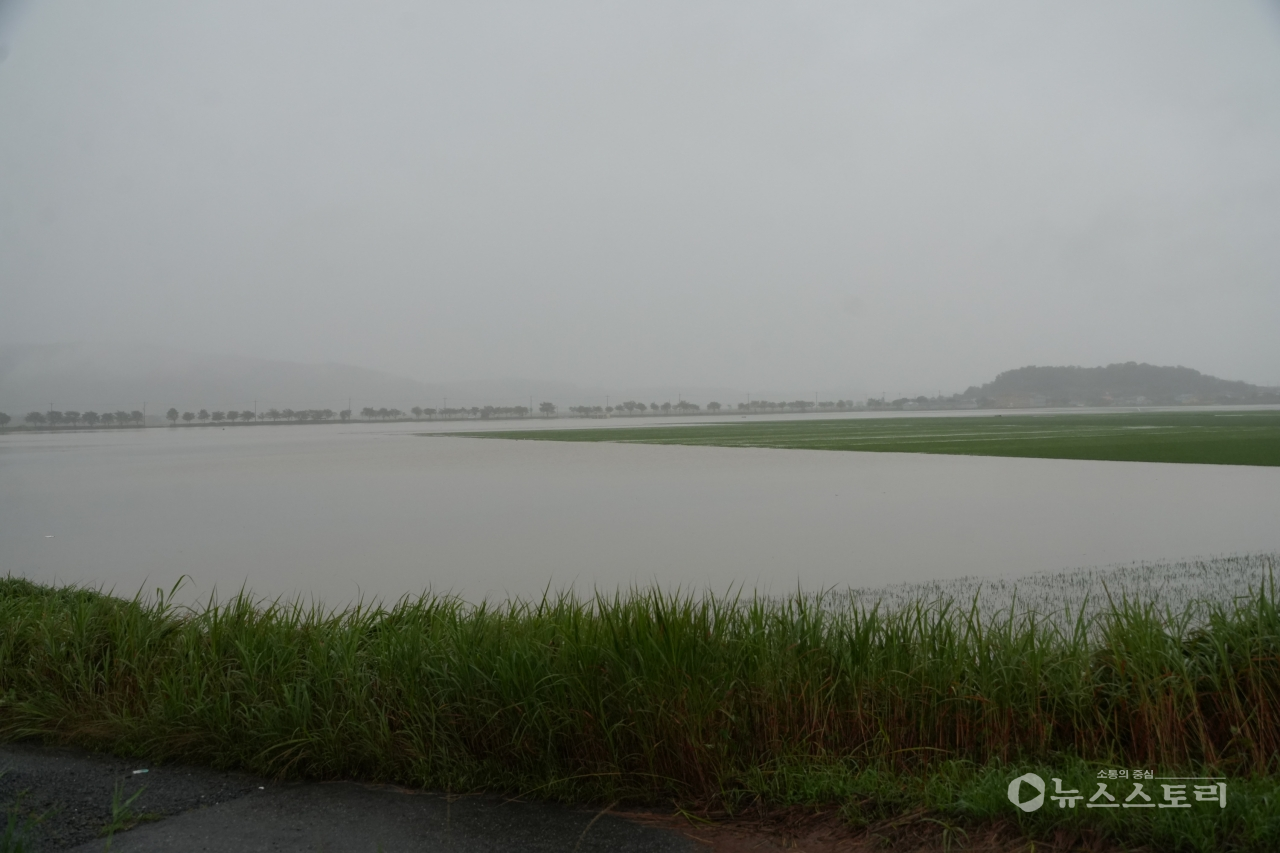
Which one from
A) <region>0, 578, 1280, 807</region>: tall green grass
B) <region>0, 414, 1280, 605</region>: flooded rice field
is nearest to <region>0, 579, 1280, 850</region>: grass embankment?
<region>0, 578, 1280, 807</region>: tall green grass

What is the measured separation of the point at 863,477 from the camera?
864 inches

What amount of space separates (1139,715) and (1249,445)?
32.1 m

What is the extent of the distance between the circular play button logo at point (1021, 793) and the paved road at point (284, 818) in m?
1.19

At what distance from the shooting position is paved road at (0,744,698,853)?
3.46 metres

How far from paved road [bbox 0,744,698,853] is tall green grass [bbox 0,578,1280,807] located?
178 millimetres

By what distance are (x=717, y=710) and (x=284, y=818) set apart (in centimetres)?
183

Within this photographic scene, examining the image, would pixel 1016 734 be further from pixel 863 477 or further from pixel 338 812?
pixel 863 477

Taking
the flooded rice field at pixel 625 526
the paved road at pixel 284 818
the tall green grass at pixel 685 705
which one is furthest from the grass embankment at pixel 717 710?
the flooded rice field at pixel 625 526

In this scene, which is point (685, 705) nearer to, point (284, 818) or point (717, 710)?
point (717, 710)

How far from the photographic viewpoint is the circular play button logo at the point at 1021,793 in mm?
3273

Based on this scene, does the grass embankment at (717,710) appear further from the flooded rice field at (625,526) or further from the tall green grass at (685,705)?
the flooded rice field at (625,526)

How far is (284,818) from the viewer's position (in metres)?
3.72

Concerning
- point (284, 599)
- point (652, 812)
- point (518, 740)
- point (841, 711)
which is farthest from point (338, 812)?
point (284, 599)

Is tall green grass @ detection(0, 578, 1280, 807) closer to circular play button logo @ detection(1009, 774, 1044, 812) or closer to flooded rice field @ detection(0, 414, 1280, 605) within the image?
circular play button logo @ detection(1009, 774, 1044, 812)
